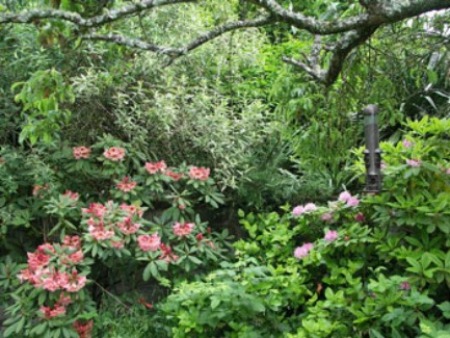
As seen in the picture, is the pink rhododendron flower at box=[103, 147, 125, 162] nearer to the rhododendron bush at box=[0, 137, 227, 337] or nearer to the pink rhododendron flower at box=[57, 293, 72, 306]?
the rhododendron bush at box=[0, 137, 227, 337]

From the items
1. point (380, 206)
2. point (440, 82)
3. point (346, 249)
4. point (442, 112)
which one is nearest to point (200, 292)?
point (346, 249)

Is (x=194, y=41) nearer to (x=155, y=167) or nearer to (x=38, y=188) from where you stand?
(x=155, y=167)

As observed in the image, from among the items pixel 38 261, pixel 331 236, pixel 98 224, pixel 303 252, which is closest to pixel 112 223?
pixel 98 224

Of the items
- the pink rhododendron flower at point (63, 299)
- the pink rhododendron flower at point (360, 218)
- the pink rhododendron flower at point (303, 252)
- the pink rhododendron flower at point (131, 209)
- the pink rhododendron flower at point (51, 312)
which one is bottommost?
the pink rhododendron flower at point (51, 312)

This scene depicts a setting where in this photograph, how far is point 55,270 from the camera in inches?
130

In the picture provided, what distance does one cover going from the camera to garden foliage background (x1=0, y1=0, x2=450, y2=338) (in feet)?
9.27

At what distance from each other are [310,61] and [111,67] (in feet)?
4.89

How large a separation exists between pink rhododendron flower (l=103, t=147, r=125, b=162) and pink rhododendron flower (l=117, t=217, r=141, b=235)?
0.46m

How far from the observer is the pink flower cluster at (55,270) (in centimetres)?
320

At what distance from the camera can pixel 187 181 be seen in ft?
12.5

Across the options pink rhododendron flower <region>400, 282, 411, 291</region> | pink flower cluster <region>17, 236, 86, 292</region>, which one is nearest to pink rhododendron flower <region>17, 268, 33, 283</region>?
pink flower cluster <region>17, 236, 86, 292</region>

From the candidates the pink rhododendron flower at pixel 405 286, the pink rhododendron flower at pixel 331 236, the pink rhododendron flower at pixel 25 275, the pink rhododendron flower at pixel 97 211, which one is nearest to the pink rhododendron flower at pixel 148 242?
the pink rhododendron flower at pixel 97 211

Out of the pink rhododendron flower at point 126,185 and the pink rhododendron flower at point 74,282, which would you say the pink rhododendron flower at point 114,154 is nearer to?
the pink rhododendron flower at point 126,185

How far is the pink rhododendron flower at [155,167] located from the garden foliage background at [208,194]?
1 centimetres
